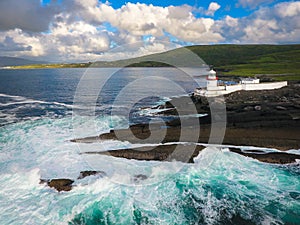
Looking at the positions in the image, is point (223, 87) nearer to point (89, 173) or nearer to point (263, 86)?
point (263, 86)

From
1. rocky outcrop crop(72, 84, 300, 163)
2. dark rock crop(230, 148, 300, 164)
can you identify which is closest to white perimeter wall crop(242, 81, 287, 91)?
rocky outcrop crop(72, 84, 300, 163)

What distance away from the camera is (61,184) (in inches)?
566

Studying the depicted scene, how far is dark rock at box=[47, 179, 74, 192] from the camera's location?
13984 millimetres

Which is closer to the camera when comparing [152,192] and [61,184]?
[152,192]

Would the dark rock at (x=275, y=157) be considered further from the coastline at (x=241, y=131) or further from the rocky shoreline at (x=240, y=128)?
the rocky shoreline at (x=240, y=128)

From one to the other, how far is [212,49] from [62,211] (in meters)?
192

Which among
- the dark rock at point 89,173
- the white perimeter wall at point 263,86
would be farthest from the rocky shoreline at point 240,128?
the white perimeter wall at point 263,86

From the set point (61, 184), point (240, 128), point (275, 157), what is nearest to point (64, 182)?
point (61, 184)

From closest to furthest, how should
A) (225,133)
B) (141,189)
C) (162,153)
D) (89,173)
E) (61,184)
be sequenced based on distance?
(141,189) < (61,184) < (89,173) < (162,153) < (225,133)

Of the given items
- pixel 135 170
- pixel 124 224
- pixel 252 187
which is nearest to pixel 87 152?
pixel 135 170

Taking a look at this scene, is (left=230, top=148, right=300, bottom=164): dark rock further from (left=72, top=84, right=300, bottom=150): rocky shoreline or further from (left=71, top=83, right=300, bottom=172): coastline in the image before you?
(left=72, top=84, right=300, bottom=150): rocky shoreline

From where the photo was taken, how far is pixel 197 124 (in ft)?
85.3

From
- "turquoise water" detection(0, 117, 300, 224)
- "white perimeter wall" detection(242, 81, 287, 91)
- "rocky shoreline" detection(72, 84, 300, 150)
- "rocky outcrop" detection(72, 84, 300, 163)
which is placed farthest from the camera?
"white perimeter wall" detection(242, 81, 287, 91)

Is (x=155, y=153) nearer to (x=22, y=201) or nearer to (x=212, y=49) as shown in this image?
(x=22, y=201)
